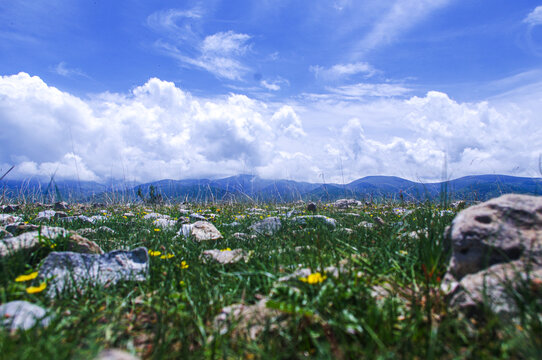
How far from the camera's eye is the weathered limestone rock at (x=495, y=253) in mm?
2014

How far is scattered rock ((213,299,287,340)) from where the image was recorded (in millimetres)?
2107

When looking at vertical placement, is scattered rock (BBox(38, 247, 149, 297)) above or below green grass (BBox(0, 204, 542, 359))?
above

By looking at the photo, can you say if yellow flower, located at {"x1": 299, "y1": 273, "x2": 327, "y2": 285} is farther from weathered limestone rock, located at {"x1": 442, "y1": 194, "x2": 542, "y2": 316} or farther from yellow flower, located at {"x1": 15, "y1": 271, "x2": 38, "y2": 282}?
yellow flower, located at {"x1": 15, "y1": 271, "x2": 38, "y2": 282}

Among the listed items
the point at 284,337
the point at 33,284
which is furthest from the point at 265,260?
the point at 33,284

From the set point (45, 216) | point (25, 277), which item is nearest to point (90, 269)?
point (25, 277)

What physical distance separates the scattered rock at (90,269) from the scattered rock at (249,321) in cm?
133

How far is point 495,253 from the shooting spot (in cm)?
234

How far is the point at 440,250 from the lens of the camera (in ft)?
9.14

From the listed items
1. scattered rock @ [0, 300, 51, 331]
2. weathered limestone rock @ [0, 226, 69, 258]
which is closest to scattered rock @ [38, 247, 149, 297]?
scattered rock @ [0, 300, 51, 331]

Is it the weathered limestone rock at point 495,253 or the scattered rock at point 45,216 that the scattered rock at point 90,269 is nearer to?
the weathered limestone rock at point 495,253

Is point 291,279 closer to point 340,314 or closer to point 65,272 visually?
point 340,314

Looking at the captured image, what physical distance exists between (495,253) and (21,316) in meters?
3.66

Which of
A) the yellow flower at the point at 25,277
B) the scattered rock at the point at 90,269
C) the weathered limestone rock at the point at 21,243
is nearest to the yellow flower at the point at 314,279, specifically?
the scattered rock at the point at 90,269

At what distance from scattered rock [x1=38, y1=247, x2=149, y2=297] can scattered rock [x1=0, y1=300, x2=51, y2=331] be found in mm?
367
